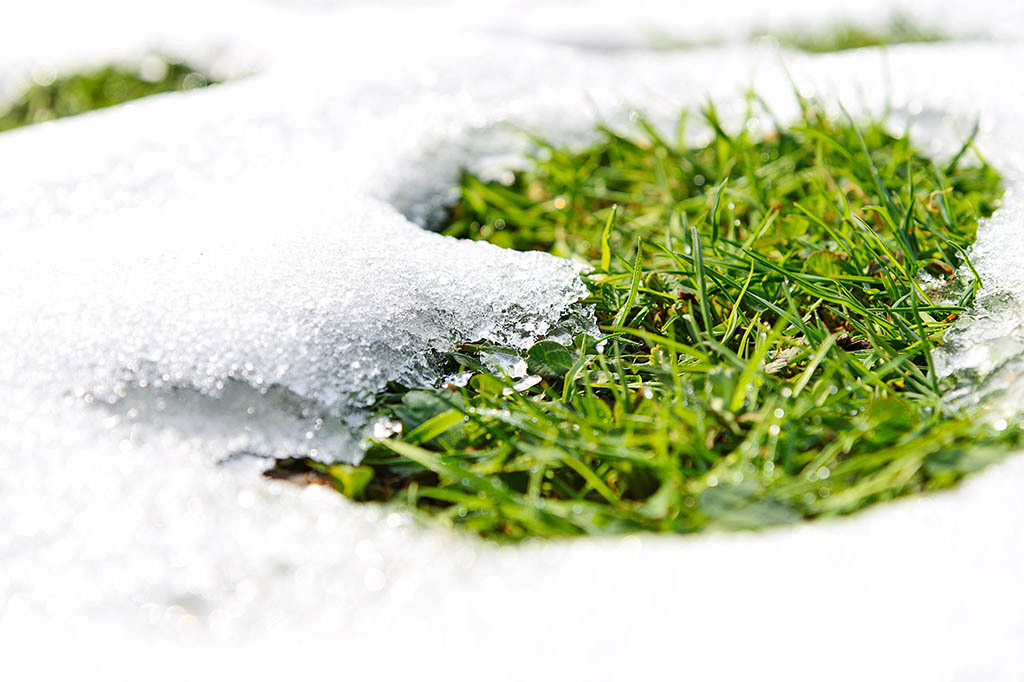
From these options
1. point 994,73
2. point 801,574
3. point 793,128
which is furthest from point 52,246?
point 994,73

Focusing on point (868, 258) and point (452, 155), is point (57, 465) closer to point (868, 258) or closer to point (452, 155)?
point (452, 155)

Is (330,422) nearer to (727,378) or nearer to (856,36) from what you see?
(727,378)

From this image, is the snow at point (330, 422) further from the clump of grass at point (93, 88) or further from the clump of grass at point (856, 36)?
the clump of grass at point (93, 88)

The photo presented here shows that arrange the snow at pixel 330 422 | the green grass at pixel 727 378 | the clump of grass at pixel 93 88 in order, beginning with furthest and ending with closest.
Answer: the clump of grass at pixel 93 88 < the green grass at pixel 727 378 < the snow at pixel 330 422

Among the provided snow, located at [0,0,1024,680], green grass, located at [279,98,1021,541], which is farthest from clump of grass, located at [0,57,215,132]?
green grass, located at [279,98,1021,541]

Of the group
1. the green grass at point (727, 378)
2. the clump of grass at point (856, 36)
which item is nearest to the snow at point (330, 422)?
the green grass at point (727, 378)

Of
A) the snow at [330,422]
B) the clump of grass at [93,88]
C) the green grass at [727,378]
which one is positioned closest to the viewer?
the snow at [330,422]

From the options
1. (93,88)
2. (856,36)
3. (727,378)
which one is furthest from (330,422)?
(856,36)

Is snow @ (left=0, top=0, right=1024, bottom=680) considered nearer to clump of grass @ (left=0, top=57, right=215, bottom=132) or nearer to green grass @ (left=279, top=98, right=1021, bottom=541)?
green grass @ (left=279, top=98, right=1021, bottom=541)
